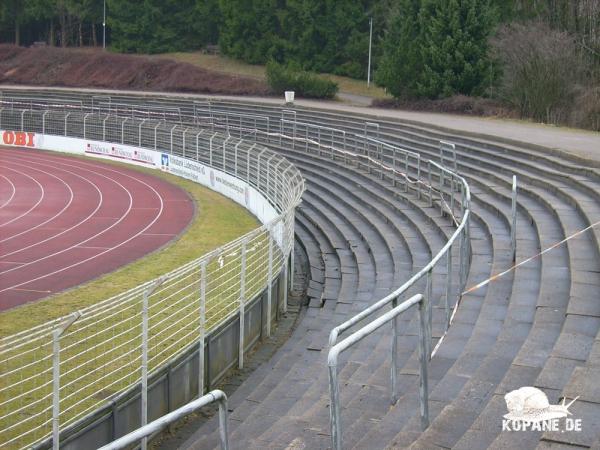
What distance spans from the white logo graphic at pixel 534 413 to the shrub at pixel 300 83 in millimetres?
45406

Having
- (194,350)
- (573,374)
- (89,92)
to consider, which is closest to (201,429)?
(194,350)

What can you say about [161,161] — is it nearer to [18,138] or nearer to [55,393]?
[18,138]

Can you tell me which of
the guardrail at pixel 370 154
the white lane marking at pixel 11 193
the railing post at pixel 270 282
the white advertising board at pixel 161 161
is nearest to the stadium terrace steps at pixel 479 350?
the guardrail at pixel 370 154

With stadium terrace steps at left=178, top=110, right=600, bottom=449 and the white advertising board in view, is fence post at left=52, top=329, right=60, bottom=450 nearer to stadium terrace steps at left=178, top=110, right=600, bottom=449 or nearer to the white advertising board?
stadium terrace steps at left=178, top=110, right=600, bottom=449

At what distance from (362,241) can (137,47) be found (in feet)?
204

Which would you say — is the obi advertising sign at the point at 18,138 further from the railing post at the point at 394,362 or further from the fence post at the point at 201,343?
the railing post at the point at 394,362

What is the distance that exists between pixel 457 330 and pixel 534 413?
3.45 meters

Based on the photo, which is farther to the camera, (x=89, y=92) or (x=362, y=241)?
(x=89, y=92)

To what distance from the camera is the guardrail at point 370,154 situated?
10.1 meters

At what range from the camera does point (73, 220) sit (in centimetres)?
2641

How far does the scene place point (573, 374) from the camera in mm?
7230

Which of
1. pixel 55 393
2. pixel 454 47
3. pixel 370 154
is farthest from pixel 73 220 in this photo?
pixel 454 47

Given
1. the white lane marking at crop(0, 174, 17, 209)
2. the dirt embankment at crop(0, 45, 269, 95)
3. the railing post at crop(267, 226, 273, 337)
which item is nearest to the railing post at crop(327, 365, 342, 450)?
the railing post at crop(267, 226, 273, 337)

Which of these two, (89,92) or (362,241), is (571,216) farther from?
(89,92)
